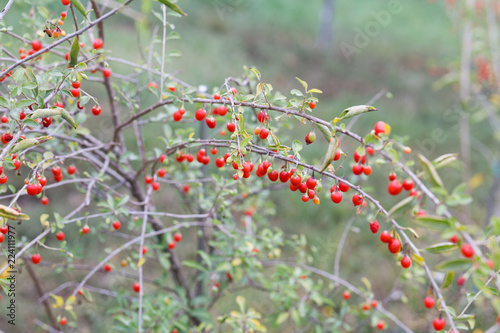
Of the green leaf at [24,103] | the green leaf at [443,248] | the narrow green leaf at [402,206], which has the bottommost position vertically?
the green leaf at [443,248]

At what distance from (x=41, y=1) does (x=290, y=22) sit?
6.66 meters

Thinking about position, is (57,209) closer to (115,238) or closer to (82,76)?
(115,238)

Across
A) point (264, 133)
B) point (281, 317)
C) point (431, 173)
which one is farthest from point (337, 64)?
point (431, 173)

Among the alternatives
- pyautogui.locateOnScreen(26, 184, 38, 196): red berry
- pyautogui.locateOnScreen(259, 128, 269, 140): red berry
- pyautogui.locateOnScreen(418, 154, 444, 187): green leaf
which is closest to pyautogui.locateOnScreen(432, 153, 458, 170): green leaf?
pyautogui.locateOnScreen(418, 154, 444, 187): green leaf

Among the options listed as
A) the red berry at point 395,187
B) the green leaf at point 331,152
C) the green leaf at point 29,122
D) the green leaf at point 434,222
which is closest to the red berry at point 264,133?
the green leaf at point 331,152

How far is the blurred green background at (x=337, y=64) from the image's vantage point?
3992 millimetres

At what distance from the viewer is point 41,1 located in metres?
1.78

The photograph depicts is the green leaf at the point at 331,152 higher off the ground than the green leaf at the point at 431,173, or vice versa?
the green leaf at the point at 331,152

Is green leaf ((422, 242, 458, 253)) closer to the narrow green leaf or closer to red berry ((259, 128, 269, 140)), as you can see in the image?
the narrow green leaf

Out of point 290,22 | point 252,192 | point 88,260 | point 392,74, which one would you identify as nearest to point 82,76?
point 252,192

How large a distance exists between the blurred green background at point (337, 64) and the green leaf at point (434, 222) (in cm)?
253

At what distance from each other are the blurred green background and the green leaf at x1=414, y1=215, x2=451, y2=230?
253 centimetres

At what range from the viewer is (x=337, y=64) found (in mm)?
6809

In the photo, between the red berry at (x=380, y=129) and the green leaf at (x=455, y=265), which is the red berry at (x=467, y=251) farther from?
the red berry at (x=380, y=129)
